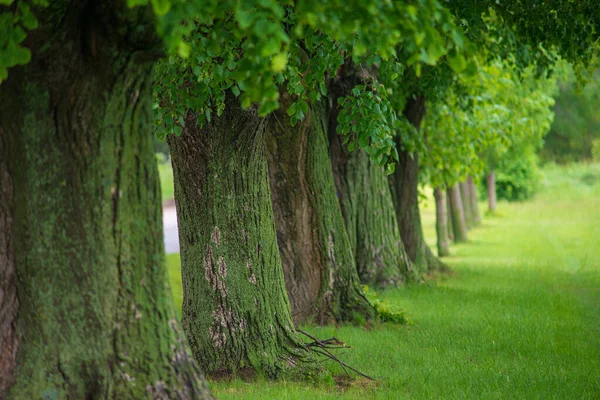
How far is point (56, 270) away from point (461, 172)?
1505cm

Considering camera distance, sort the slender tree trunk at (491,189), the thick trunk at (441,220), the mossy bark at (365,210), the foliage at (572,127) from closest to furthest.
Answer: the mossy bark at (365,210)
the thick trunk at (441,220)
the slender tree trunk at (491,189)
the foliage at (572,127)

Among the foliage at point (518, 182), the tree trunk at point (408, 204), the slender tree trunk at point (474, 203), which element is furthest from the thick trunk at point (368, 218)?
the foliage at point (518, 182)

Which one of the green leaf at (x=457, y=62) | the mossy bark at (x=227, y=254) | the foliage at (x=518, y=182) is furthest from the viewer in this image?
the foliage at (x=518, y=182)

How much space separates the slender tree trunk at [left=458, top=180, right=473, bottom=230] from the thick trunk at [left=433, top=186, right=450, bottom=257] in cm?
803

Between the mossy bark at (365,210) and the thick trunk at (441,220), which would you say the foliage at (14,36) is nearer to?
the mossy bark at (365,210)

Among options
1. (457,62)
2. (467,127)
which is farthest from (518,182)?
(457,62)

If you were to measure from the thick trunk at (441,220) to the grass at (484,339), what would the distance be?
55.2 inches

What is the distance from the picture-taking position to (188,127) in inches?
303

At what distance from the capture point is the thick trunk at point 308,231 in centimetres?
1075

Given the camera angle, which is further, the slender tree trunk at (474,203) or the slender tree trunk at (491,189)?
the slender tree trunk at (491,189)

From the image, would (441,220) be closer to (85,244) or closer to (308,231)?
(308,231)

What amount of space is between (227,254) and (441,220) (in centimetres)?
1543

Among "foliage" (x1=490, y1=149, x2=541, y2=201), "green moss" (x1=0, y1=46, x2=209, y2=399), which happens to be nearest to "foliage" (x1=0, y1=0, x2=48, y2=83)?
"green moss" (x1=0, y1=46, x2=209, y2=399)

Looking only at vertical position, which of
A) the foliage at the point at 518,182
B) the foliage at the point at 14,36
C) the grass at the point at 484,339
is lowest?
the grass at the point at 484,339
